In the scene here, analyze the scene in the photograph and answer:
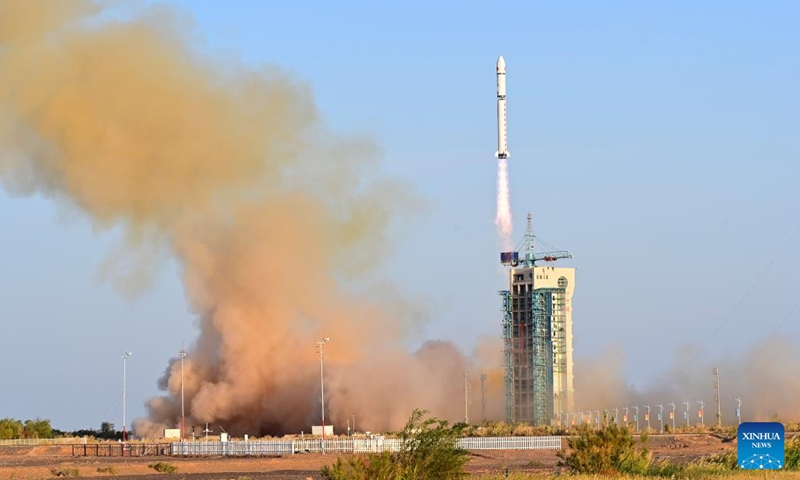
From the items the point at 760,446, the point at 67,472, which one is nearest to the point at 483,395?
the point at 67,472

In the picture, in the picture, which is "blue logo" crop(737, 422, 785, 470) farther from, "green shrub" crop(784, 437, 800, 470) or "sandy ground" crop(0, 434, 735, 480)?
"sandy ground" crop(0, 434, 735, 480)

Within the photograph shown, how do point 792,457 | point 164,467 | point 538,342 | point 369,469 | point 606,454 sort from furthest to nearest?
point 538,342, point 164,467, point 792,457, point 606,454, point 369,469

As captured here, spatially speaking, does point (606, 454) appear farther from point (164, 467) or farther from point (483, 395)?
point (483, 395)

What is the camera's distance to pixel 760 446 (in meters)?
25.1

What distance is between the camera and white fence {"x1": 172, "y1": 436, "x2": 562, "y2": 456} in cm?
5938

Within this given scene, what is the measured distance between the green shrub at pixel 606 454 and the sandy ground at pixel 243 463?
3.37 meters

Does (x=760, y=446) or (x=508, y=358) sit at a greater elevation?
(x=508, y=358)

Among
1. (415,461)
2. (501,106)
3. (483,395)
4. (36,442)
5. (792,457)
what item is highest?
(501,106)

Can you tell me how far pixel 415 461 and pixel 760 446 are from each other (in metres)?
9.97

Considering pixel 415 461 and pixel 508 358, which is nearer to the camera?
pixel 415 461

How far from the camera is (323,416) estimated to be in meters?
70.9

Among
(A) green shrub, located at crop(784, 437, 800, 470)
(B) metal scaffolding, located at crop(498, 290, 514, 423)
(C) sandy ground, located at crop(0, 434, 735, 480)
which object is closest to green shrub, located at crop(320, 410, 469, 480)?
(C) sandy ground, located at crop(0, 434, 735, 480)

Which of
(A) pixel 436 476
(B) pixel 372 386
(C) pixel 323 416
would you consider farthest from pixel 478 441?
(A) pixel 436 476

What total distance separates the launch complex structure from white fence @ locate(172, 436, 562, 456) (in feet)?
66.4
